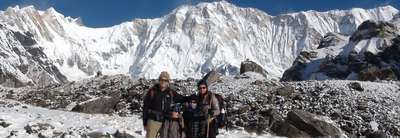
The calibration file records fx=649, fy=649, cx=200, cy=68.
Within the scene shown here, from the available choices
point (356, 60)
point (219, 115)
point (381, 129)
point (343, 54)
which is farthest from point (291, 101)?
point (343, 54)

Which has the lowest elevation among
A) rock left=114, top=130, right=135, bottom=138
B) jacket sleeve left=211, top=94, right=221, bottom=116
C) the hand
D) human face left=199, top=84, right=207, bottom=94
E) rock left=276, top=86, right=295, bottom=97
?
rock left=114, top=130, right=135, bottom=138

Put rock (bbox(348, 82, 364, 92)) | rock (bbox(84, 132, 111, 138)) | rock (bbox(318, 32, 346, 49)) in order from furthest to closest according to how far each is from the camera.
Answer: rock (bbox(318, 32, 346, 49))
rock (bbox(348, 82, 364, 92))
rock (bbox(84, 132, 111, 138))

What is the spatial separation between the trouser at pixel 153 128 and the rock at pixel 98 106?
58.2ft

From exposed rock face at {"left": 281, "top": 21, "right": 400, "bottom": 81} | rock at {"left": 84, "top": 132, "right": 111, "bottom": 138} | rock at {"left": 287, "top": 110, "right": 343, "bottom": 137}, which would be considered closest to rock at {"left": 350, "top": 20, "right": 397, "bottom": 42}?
exposed rock face at {"left": 281, "top": 21, "right": 400, "bottom": 81}

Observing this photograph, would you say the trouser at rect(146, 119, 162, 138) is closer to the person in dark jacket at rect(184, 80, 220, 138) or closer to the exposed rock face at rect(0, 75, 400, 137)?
the person in dark jacket at rect(184, 80, 220, 138)

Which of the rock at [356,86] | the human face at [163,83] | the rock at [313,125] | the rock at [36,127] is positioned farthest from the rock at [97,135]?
the rock at [356,86]

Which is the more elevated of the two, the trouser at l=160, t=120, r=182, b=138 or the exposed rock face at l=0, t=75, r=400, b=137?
the exposed rock face at l=0, t=75, r=400, b=137

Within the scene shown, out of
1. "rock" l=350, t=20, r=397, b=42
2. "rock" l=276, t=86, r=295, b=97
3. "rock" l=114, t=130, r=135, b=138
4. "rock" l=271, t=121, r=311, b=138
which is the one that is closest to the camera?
"rock" l=114, t=130, r=135, b=138

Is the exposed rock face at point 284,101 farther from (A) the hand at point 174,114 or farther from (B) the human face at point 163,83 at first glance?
(B) the human face at point 163,83

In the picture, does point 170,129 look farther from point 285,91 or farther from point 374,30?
point 374,30

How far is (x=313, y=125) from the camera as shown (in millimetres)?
27250

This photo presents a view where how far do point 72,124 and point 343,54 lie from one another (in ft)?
434

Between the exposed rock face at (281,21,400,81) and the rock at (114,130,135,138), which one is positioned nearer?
the rock at (114,130,135,138)

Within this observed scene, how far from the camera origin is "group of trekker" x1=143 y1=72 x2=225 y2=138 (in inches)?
617
